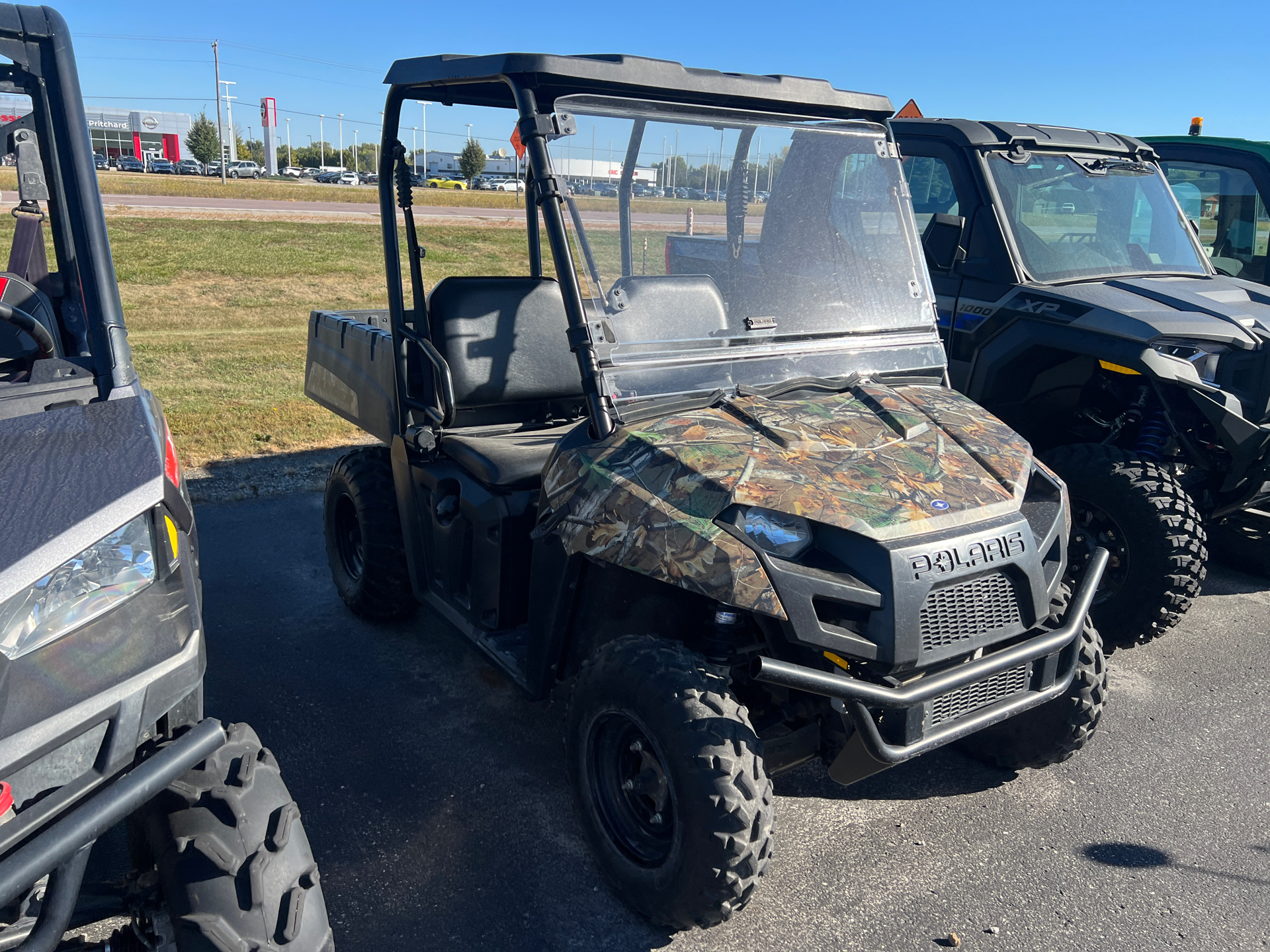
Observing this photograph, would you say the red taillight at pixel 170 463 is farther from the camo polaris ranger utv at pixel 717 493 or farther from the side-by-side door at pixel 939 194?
the side-by-side door at pixel 939 194

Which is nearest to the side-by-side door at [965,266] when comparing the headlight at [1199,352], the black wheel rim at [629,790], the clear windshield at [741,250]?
the headlight at [1199,352]

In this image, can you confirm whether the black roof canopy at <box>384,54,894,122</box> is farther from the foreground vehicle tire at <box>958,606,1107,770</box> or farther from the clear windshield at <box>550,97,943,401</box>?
the foreground vehicle tire at <box>958,606,1107,770</box>

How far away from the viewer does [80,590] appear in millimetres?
1713

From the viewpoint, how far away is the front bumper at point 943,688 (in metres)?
2.30

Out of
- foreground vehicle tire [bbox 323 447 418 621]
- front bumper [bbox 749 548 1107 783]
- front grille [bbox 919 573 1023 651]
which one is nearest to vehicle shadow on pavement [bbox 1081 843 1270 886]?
front bumper [bbox 749 548 1107 783]

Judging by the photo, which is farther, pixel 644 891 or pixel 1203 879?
pixel 1203 879

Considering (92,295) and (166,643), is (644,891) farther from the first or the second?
(92,295)

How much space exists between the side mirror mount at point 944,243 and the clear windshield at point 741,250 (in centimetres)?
133

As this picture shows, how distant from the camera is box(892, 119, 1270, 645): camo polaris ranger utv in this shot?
4.13 m

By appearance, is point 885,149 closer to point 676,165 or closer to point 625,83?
point 676,165

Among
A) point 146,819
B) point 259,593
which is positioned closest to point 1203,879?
point 146,819

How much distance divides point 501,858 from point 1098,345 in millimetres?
3330

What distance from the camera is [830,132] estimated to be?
3.48 metres

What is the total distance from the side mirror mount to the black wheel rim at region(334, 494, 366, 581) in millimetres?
2948
